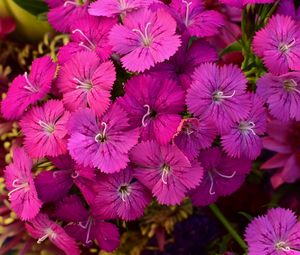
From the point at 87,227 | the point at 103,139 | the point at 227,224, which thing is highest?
the point at 103,139

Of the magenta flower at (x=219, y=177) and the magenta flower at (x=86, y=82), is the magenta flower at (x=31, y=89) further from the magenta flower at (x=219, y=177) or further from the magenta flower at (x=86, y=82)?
the magenta flower at (x=219, y=177)

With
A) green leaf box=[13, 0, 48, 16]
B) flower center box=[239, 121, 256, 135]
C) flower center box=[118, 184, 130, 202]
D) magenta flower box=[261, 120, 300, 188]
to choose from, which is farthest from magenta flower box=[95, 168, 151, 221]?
green leaf box=[13, 0, 48, 16]

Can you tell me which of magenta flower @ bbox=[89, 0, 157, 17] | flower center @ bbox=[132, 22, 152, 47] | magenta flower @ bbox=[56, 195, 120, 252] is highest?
magenta flower @ bbox=[89, 0, 157, 17]

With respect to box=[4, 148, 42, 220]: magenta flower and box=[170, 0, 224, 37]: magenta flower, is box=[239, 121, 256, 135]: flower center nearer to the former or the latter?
box=[170, 0, 224, 37]: magenta flower

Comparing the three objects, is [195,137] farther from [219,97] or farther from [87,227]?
[87,227]

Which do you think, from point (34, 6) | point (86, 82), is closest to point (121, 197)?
point (86, 82)

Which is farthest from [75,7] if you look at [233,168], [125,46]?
[233,168]
